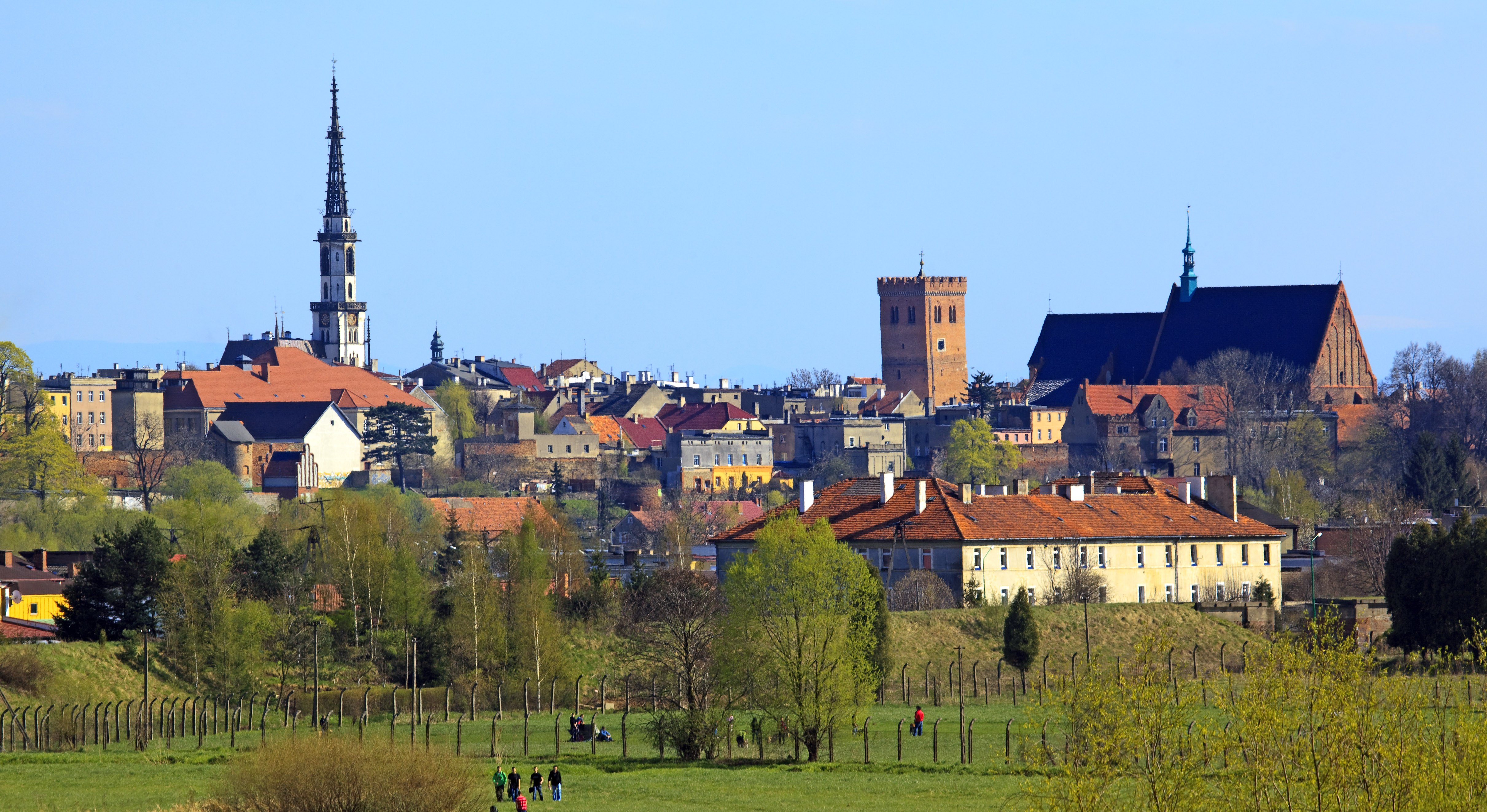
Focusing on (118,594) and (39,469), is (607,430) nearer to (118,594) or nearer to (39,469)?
(39,469)

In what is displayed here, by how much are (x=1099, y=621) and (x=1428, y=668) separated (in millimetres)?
11925

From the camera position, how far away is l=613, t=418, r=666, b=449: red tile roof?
527ft

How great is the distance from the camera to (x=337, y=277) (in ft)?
618

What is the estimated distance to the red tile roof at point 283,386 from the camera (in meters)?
149

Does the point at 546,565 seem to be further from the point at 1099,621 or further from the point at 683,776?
the point at 683,776

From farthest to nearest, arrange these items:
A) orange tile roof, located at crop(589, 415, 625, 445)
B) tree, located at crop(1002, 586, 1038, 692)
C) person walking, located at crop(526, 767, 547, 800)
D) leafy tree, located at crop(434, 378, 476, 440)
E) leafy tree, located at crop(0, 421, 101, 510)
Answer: leafy tree, located at crop(434, 378, 476, 440), orange tile roof, located at crop(589, 415, 625, 445), leafy tree, located at crop(0, 421, 101, 510), tree, located at crop(1002, 586, 1038, 692), person walking, located at crop(526, 767, 547, 800)

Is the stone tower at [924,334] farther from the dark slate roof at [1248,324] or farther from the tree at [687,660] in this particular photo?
the tree at [687,660]

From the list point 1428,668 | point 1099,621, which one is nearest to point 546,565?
point 1099,621

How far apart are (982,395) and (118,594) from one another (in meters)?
118

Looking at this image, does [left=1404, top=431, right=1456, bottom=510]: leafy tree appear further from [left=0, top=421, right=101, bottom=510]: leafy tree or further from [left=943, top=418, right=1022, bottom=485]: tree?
[left=0, top=421, right=101, bottom=510]: leafy tree

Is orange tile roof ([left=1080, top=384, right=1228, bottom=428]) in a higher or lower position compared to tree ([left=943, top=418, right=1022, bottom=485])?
higher

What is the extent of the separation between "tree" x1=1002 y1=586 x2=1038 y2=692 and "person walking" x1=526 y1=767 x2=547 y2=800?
64.9 feet

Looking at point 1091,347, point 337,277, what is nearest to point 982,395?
point 1091,347

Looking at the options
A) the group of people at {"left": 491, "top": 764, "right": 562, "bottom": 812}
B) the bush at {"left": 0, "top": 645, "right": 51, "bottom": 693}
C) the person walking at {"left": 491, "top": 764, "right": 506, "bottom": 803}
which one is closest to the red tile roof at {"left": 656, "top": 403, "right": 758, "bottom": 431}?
the bush at {"left": 0, "top": 645, "right": 51, "bottom": 693}
